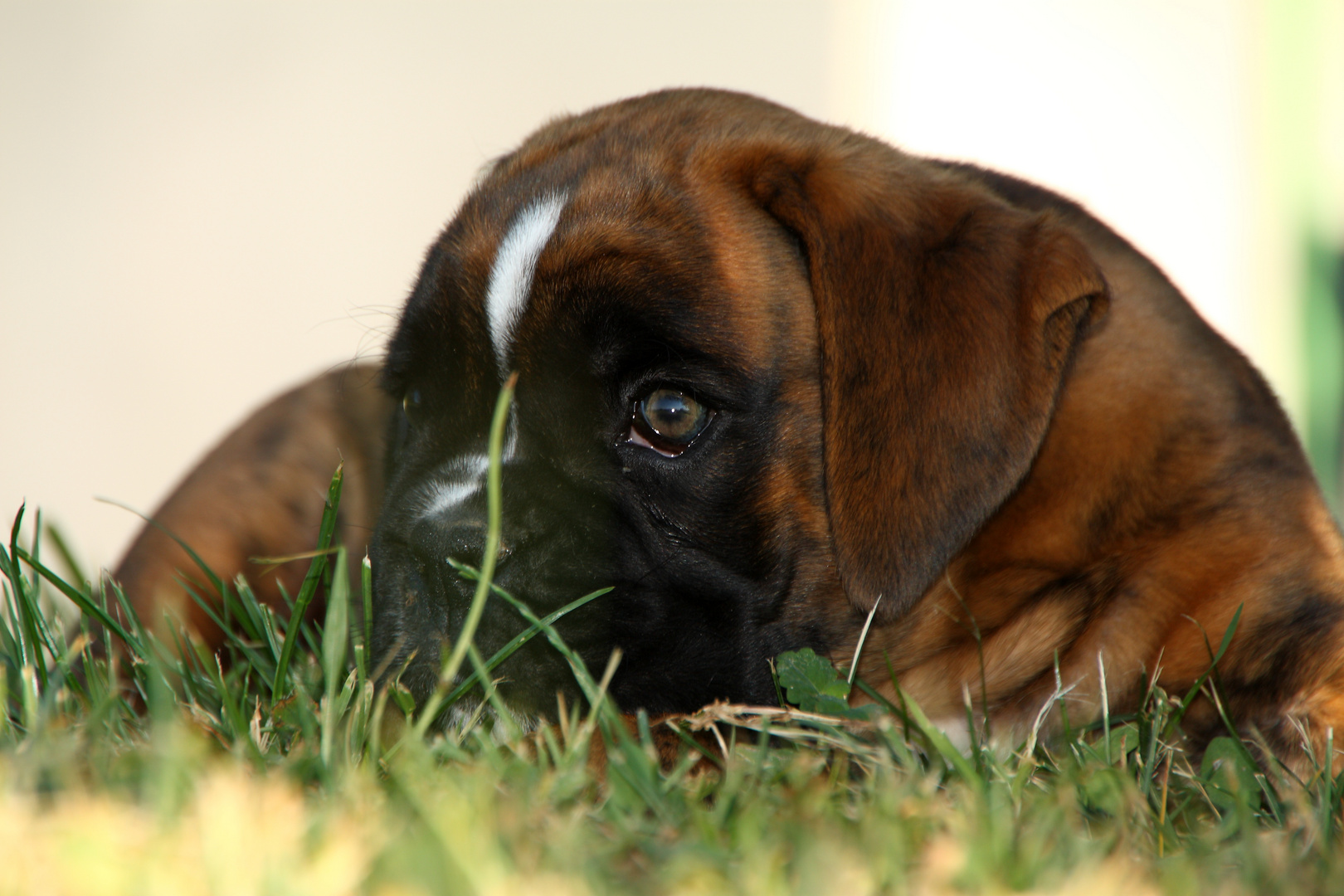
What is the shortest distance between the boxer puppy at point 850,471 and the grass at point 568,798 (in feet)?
0.41

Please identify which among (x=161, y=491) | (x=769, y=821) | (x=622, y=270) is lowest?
(x=161, y=491)

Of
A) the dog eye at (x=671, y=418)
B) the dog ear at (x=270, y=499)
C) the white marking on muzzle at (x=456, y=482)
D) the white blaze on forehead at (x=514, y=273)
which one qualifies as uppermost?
the white blaze on forehead at (x=514, y=273)

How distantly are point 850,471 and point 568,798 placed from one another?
836 mm

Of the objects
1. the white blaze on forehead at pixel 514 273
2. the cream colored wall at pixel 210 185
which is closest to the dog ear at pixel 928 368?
the white blaze on forehead at pixel 514 273

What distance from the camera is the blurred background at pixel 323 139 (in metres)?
5.65

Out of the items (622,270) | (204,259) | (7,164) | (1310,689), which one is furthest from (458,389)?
(7,164)

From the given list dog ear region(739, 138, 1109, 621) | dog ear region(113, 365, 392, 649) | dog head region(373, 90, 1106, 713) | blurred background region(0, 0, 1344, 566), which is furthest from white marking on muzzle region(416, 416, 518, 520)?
blurred background region(0, 0, 1344, 566)

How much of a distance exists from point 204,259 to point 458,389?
3951 mm

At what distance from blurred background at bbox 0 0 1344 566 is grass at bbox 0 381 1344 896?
3.84 m

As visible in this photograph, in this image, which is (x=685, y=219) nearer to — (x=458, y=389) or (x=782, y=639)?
(x=458, y=389)

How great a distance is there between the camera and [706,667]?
2.10 meters

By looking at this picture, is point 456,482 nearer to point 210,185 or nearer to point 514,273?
point 514,273

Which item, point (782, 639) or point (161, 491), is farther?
point (161, 491)

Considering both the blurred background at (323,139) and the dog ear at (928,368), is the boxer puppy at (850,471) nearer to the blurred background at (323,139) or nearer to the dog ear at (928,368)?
the dog ear at (928,368)
